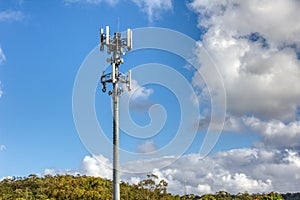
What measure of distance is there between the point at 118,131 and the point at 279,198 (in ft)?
151

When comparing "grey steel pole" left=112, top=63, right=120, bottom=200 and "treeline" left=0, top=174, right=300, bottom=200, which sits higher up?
"treeline" left=0, top=174, right=300, bottom=200

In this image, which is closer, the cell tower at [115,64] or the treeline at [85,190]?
the cell tower at [115,64]

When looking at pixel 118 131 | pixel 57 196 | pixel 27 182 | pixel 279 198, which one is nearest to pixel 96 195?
pixel 57 196

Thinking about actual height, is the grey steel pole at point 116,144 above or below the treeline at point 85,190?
below

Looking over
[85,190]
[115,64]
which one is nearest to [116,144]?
[115,64]

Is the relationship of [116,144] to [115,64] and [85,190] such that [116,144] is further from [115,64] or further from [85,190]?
[85,190]

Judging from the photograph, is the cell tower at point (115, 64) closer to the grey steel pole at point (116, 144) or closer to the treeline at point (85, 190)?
the grey steel pole at point (116, 144)

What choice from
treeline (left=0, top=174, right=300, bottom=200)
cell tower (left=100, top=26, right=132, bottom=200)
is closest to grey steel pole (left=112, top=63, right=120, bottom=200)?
cell tower (left=100, top=26, right=132, bottom=200)

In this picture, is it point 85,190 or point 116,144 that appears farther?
point 85,190

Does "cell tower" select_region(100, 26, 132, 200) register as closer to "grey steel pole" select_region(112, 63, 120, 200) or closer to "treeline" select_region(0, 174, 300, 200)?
"grey steel pole" select_region(112, 63, 120, 200)

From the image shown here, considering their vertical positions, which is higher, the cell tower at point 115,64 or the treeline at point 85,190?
the treeline at point 85,190

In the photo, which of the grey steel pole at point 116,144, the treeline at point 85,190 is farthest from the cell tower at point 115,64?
the treeline at point 85,190

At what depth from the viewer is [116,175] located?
1223cm

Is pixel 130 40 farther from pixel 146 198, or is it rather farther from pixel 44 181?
pixel 44 181
